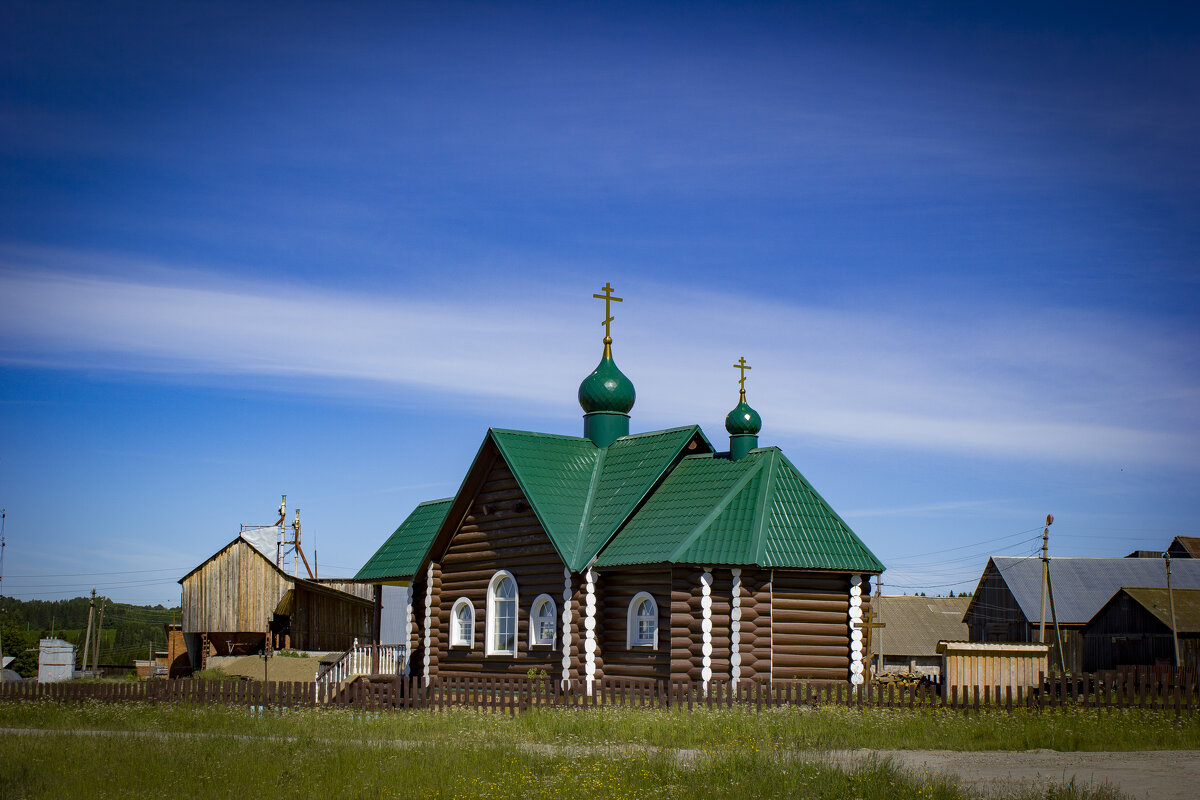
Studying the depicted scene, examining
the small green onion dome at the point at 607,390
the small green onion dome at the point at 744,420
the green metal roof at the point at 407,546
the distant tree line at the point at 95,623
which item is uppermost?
the small green onion dome at the point at 607,390

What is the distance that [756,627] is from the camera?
81.3ft

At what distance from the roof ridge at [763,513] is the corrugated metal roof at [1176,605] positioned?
31.6 m

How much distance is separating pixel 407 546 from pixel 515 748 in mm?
17112

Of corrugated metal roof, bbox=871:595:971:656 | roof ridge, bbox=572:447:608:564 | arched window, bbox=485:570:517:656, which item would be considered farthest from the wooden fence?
corrugated metal roof, bbox=871:595:971:656

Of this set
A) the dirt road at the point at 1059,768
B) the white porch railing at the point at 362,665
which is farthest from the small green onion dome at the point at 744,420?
the dirt road at the point at 1059,768

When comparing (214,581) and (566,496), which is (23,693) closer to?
(566,496)

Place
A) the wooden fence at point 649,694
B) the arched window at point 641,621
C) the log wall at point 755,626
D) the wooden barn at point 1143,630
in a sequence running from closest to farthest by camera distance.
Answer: the wooden fence at point 649,694 → the log wall at point 755,626 → the arched window at point 641,621 → the wooden barn at point 1143,630

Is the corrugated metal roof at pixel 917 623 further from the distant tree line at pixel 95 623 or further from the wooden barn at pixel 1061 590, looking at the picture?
the distant tree line at pixel 95 623

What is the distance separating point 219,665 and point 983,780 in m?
37.7

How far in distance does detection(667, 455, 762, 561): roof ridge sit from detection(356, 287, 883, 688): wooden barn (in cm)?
4

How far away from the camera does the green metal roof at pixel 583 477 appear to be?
88.3 ft

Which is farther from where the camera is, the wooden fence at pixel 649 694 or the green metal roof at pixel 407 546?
the green metal roof at pixel 407 546

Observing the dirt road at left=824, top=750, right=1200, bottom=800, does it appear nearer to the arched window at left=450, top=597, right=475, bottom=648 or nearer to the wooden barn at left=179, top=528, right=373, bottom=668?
the arched window at left=450, top=597, right=475, bottom=648

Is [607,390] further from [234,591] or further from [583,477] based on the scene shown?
[234,591]
